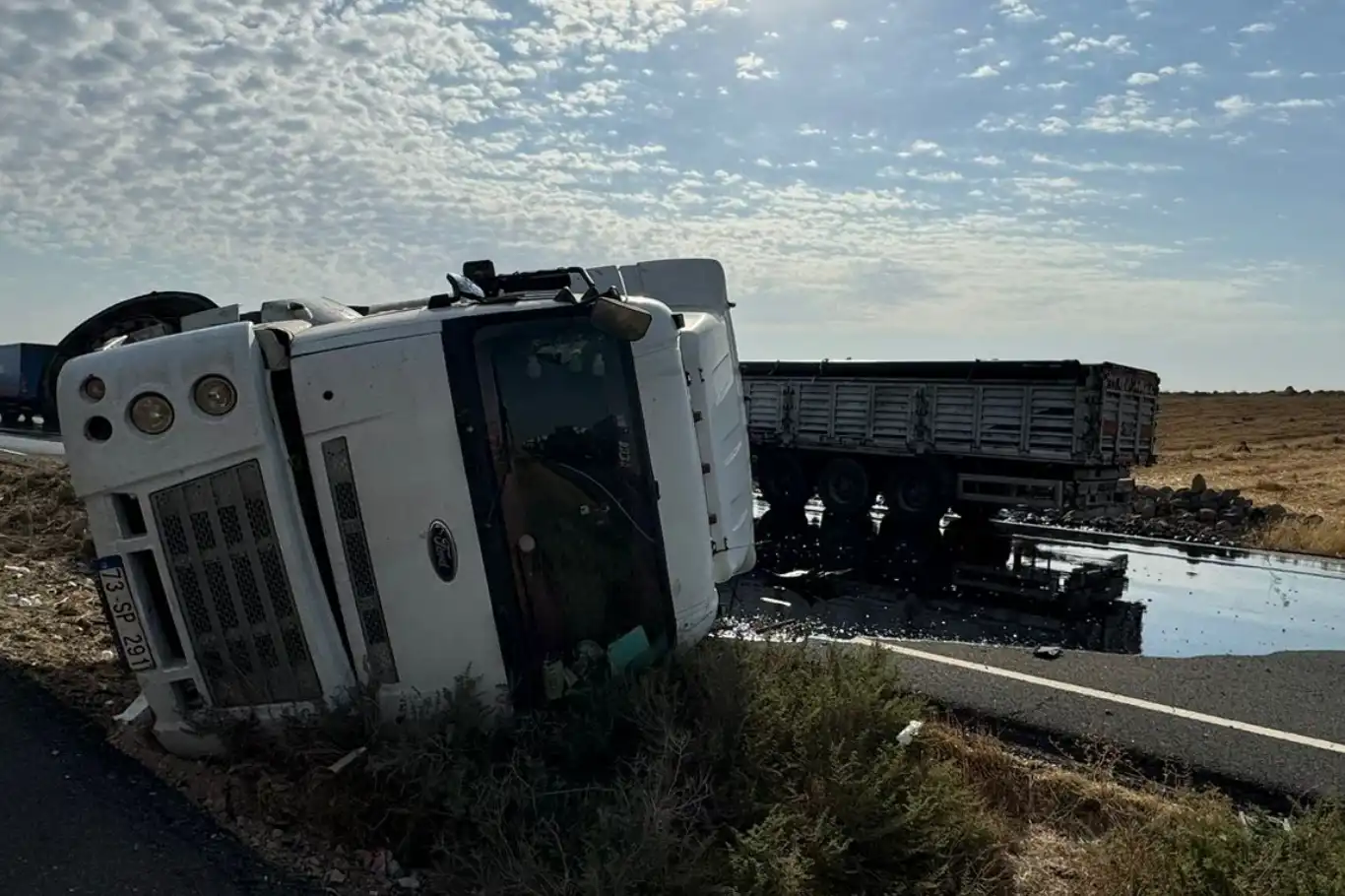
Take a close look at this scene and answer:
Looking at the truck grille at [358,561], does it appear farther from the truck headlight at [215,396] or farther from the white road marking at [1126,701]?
the white road marking at [1126,701]

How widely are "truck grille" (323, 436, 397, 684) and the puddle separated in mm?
2811

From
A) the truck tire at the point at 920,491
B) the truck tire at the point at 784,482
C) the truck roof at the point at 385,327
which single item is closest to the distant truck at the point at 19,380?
the truck tire at the point at 784,482

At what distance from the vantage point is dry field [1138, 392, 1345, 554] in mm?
14445

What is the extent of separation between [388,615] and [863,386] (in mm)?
12824

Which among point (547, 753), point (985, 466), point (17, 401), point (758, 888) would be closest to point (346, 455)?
point (547, 753)

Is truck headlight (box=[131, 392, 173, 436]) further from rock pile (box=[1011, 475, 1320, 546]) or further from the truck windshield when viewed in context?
rock pile (box=[1011, 475, 1320, 546])

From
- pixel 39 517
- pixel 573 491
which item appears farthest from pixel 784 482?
pixel 573 491

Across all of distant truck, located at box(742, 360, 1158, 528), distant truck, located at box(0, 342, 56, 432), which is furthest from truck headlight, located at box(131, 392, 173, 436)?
distant truck, located at box(0, 342, 56, 432)

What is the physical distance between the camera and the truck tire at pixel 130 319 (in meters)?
4.78

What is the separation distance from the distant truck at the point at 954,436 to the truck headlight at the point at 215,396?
1186cm

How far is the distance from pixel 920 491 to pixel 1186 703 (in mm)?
9283

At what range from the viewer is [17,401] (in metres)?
31.9

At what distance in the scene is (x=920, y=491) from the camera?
14.8m

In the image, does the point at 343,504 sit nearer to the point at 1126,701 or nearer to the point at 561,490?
the point at 561,490
